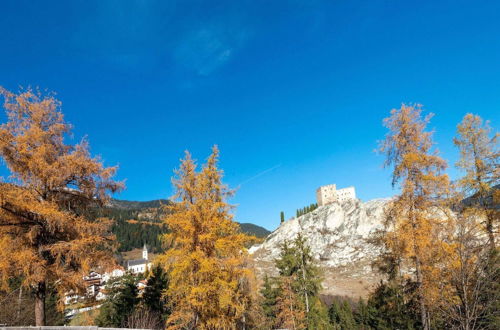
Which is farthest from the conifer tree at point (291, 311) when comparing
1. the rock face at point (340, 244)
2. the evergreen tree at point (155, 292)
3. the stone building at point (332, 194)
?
the stone building at point (332, 194)

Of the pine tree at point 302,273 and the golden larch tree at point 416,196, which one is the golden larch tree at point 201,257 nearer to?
the golden larch tree at point 416,196

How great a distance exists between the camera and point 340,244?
99375 mm

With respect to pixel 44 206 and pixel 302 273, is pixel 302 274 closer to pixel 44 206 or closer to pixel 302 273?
pixel 302 273

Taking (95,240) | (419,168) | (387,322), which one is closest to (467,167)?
(419,168)

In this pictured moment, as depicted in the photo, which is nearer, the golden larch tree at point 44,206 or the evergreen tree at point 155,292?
the golden larch tree at point 44,206

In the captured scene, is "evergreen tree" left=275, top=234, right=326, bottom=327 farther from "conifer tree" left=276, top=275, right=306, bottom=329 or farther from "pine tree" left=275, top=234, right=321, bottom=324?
"conifer tree" left=276, top=275, right=306, bottom=329

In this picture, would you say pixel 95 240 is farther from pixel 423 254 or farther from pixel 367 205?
pixel 367 205

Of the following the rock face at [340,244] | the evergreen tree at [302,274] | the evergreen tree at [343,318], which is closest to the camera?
the evergreen tree at [302,274]

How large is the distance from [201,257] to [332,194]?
468ft

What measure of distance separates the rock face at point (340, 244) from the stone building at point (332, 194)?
18.6 meters

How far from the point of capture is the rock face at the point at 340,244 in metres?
69.1

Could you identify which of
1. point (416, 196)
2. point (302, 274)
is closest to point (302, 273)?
point (302, 274)

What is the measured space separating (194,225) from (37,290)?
5.61 metres

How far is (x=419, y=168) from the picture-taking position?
12.5m
